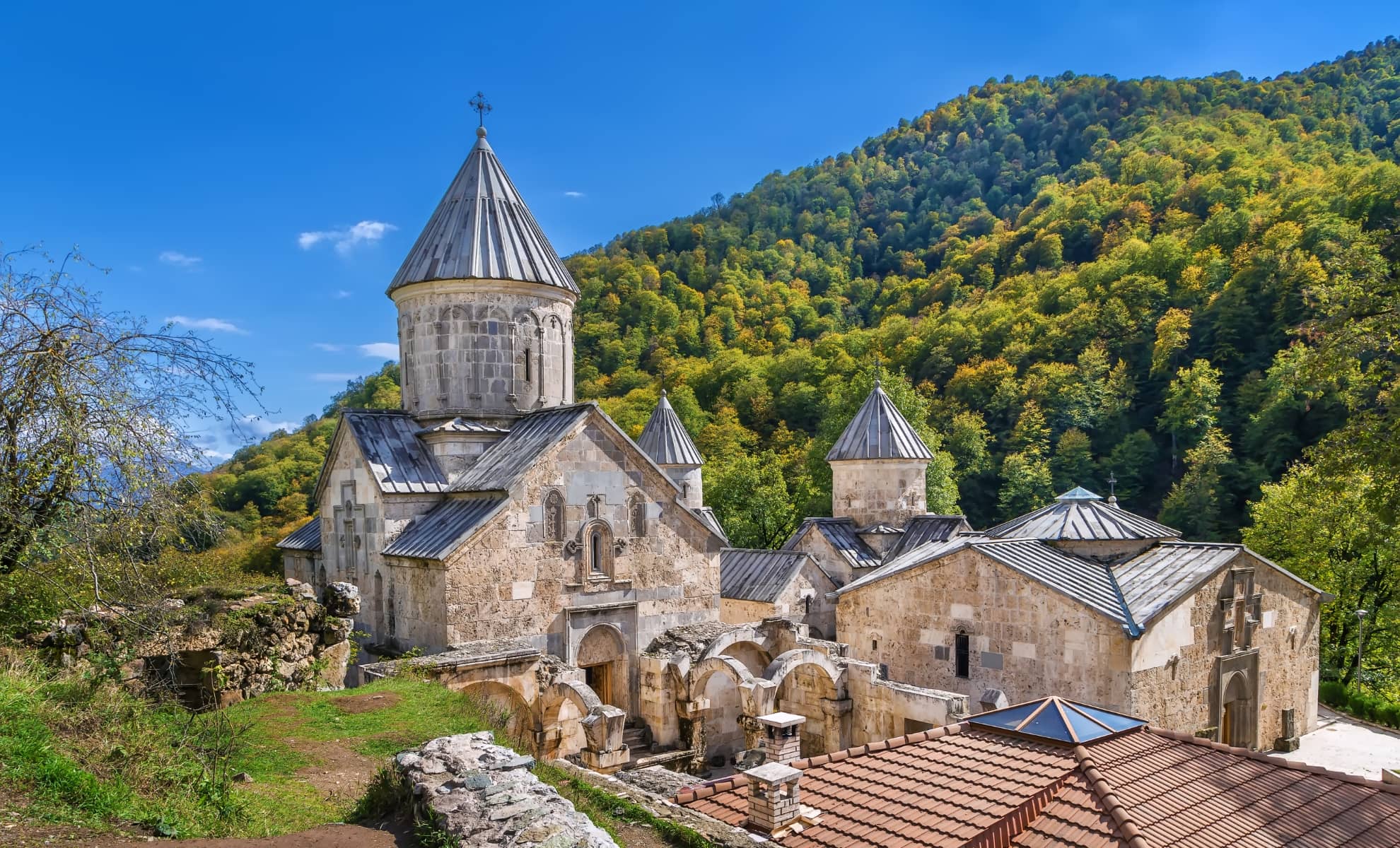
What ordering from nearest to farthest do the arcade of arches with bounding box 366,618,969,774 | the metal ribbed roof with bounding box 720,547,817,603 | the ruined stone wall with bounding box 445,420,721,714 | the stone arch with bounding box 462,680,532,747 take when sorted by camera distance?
the stone arch with bounding box 462,680,532,747 < the arcade of arches with bounding box 366,618,969,774 < the ruined stone wall with bounding box 445,420,721,714 < the metal ribbed roof with bounding box 720,547,817,603

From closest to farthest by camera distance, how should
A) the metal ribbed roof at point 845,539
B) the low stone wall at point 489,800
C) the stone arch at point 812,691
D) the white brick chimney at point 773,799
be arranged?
1. the low stone wall at point 489,800
2. the white brick chimney at point 773,799
3. the stone arch at point 812,691
4. the metal ribbed roof at point 845,539

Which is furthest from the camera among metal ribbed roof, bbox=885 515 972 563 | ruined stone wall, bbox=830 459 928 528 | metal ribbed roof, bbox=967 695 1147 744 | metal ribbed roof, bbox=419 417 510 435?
ruined stone wall, bbox=830 459 928 528

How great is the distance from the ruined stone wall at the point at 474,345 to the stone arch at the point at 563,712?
15.9ft

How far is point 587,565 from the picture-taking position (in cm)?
1248

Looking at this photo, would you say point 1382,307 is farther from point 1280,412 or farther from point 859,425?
point 1280,412

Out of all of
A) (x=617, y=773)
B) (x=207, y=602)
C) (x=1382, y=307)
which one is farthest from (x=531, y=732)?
(x=1382, y=307)

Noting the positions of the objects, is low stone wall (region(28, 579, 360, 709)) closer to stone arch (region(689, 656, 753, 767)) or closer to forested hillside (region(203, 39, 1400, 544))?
stone arch (region(689, 656, 753, 767))

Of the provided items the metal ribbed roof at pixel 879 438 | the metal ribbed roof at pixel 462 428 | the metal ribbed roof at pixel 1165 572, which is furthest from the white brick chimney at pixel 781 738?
the metal ribbed roof at pixel 879 438

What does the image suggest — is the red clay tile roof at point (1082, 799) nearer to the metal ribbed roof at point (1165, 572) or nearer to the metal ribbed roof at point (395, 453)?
the metal ribbed roof at point (1165, 572)

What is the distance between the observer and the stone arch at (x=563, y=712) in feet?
35.1

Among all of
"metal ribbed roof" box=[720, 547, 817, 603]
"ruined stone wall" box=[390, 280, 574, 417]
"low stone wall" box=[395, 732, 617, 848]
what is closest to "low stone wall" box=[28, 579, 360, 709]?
"low stone wall" box=[395, 732, 617, 848]

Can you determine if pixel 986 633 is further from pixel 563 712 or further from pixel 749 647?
pixel 563 712

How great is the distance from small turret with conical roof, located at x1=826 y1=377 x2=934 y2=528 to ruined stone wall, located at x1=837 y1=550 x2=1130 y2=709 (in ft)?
16.5

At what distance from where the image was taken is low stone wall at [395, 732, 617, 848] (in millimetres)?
4113
